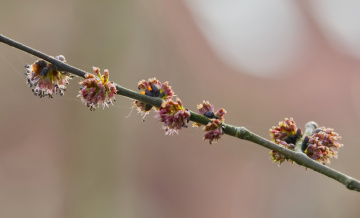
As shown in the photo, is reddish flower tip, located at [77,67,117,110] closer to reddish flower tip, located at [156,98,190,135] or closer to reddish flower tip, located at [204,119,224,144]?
reddish flower tip, located at [156,98,190,135]

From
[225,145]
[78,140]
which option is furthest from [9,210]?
[225,145]

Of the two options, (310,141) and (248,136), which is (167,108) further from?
(310,141)

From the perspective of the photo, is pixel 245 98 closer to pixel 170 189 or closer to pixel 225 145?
pixel 225 145

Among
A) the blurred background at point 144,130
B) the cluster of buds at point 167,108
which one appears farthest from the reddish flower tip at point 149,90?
the blurred background at point 144,130

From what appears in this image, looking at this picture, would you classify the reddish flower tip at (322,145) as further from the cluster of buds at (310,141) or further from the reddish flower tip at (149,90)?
the reddish flower tip at (149,90)

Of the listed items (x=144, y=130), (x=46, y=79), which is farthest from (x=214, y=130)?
(x=144, y=130)

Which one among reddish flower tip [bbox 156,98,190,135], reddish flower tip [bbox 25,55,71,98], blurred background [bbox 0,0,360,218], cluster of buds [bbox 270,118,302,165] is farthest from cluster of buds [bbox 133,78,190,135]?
blurred background [bbox 0,0,360,218]
